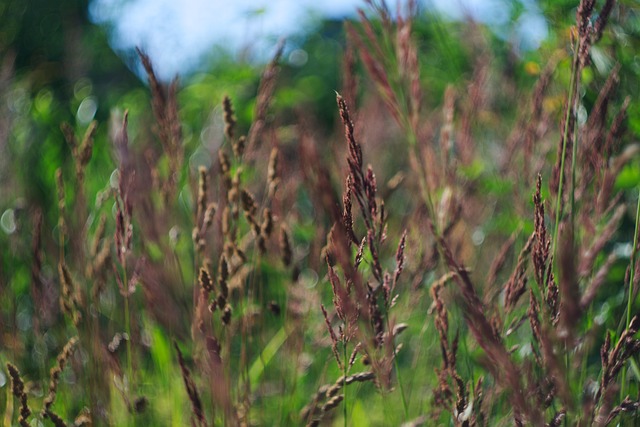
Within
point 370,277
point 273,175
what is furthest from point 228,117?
point 370,277

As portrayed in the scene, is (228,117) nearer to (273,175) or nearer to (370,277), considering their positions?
(273,175)

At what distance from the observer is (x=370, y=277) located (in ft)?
4.48

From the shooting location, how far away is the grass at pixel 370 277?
29.3 inches

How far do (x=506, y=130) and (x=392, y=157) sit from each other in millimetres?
1540

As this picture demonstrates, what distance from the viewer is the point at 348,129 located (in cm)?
68

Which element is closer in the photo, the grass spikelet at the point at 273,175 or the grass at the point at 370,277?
the grass at the point at 370,277

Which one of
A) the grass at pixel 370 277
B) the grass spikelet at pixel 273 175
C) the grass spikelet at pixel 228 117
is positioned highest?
the grass spikelet at pixel 228 117

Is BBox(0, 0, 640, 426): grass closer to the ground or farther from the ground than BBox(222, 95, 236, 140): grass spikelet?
closer to the ground

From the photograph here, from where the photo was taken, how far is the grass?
745 millimetres

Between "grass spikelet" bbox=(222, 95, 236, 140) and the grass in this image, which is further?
"grass spikelet" bbox=(222, 95, 236, 140)

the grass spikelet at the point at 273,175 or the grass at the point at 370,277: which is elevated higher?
the grass spikelet at the point at 273,175

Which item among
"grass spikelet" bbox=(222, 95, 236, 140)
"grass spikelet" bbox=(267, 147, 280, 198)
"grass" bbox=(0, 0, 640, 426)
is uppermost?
"grass spikelet" bbox=(222, 95, 236, 140)

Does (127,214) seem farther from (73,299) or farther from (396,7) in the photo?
(396,7)

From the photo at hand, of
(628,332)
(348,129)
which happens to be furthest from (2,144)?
(628,332)
